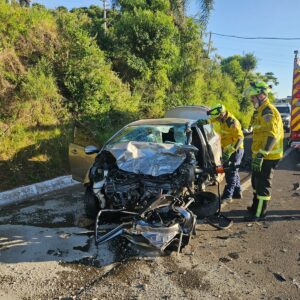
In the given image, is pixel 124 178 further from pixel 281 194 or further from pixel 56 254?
pixel 281 194

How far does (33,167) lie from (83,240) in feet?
12.6

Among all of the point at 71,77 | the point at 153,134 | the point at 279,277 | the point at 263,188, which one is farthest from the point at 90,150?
the point at 71,77

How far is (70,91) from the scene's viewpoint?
416 inches

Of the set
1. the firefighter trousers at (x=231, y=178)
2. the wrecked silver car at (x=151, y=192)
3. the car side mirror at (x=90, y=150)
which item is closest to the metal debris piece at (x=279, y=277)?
the wrecked silver car at (x=151, y=192)

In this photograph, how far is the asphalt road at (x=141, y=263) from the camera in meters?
3.55

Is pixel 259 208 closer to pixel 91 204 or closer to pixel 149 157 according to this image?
pixel 149 157

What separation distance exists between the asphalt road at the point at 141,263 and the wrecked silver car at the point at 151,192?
10.8 inches

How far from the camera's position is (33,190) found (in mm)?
7082

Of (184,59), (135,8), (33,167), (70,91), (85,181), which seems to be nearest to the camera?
(85,181)

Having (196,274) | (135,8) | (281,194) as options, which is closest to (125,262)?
(196,274)

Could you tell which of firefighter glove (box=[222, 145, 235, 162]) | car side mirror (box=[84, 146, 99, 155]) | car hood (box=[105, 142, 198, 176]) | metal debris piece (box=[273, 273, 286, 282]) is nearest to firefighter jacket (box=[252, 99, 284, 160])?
firefighter glove (box=[222, 145, 235, 162])

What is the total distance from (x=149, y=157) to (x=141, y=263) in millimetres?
1537

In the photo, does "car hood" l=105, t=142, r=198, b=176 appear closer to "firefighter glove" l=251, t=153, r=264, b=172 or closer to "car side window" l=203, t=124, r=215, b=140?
"firefighter glove" l=251, t=153, r=264, b=172

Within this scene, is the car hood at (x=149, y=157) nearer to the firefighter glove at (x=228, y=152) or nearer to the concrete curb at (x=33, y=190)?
the firefighter glove at (x=228, y=152)
